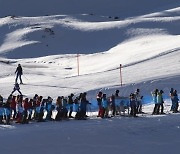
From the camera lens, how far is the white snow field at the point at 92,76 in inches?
891

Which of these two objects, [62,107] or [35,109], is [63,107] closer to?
[62,107]

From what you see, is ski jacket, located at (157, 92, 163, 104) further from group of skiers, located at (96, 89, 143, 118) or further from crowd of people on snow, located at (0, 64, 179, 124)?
group of skiers, located at (96, 89, 143, 118)

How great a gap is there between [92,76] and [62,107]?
15.2 m

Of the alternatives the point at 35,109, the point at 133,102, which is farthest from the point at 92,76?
the point at 35,109

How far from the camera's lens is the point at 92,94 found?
34562 mm

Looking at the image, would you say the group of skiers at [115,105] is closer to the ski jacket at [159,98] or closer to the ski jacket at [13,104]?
the ski jacket at [159,98]

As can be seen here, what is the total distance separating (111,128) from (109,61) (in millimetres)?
28269

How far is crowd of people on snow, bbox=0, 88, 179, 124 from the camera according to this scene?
79.6 ft

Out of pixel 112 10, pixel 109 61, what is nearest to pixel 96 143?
pixel 109 61

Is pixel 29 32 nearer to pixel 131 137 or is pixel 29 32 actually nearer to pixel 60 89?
pixel 60 89

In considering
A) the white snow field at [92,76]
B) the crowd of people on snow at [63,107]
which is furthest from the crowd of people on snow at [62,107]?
the white snow field at [92,76]

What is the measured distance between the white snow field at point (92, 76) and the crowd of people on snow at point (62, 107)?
2.05 ft

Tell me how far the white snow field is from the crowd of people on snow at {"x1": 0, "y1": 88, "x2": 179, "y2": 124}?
2.05ft

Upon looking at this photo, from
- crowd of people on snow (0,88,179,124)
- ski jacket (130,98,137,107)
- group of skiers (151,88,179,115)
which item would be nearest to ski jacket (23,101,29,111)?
crowd of people on snow (0,88,179,124)
